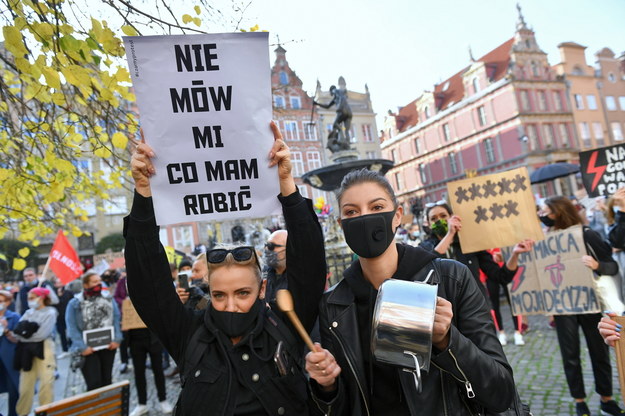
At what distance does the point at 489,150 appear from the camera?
149ft

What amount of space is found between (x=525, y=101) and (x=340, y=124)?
3600cm

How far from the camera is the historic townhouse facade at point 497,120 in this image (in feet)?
138

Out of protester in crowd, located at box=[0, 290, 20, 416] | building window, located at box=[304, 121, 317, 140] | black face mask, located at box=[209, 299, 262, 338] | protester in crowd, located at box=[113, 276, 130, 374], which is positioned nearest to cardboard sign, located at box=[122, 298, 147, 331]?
protester in crowd, located at box=[113, 276, 130, 374]

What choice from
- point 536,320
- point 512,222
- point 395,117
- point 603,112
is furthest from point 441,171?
point 512,222

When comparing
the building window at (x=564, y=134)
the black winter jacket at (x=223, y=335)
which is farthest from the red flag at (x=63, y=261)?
the building window at (x=564, y=134)

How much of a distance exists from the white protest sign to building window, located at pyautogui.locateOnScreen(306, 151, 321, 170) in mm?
42453

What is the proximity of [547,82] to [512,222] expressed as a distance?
46.8 metres

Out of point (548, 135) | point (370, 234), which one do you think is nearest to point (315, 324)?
point (370, 234)

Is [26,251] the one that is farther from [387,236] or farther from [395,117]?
[395,117]

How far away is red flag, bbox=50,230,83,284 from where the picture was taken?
977 cm

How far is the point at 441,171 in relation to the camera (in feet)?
168

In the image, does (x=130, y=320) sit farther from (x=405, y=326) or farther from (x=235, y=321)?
Answer: (x=405, y=326)

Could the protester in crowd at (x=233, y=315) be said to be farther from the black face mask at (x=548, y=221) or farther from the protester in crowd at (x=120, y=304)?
the protester in crowd at (x=120, y=304)

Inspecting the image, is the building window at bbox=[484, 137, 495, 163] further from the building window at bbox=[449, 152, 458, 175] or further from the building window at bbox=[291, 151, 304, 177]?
the building window at bbox=[291, 151, 304, 177]
